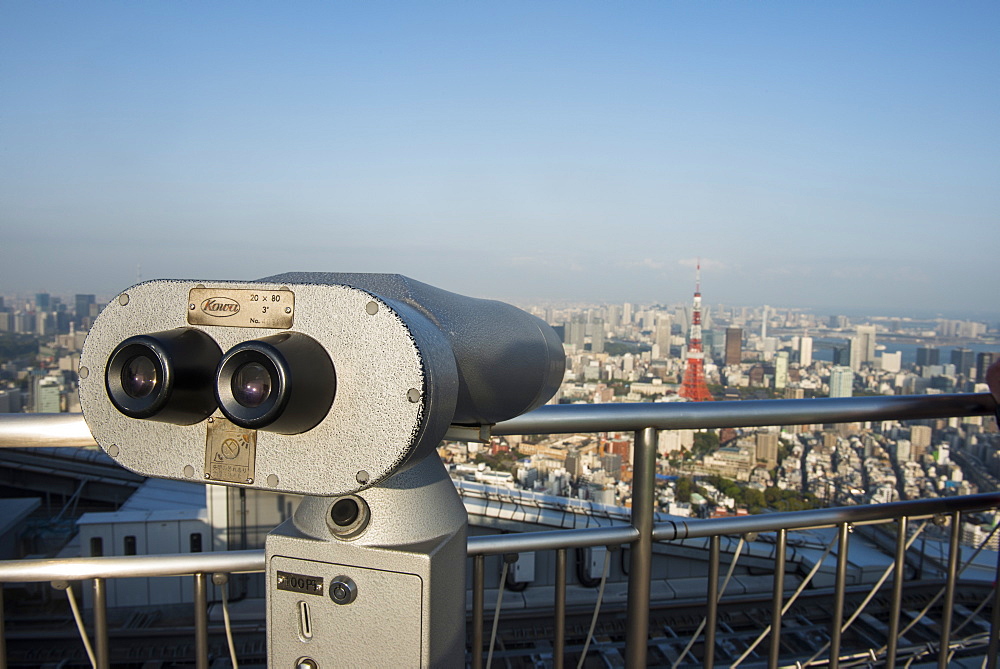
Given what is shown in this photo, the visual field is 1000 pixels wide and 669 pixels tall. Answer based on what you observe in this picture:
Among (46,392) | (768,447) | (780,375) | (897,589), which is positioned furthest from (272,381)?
(780,375)

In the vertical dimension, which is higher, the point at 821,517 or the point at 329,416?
the point at 329,416

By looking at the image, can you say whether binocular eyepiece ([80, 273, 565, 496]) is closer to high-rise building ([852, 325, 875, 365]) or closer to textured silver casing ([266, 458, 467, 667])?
textured silver casing ([266, 458, 467, 667])

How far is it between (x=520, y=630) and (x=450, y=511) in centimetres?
455

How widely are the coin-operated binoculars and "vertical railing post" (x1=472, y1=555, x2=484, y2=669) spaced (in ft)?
1.92

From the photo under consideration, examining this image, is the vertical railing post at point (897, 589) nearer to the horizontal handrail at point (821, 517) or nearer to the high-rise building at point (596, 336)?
the horizontal handrail at point (821, 517)

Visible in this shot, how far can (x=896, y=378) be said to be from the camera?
17.2 feet

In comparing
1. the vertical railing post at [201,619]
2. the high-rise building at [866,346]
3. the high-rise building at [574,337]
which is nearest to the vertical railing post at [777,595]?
the high-rise building at [574,337]

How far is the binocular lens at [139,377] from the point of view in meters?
0.71

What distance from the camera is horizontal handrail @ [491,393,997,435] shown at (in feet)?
5.02

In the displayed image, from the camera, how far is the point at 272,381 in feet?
2.10

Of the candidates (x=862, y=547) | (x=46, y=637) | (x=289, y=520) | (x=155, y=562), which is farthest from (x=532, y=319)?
(x=46, y=637)

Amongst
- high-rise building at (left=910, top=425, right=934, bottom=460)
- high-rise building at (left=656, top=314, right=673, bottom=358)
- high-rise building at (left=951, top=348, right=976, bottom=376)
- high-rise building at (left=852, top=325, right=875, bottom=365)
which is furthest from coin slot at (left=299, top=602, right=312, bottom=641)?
high-rise building at (left=656, top=314, right=673, bottom=358)

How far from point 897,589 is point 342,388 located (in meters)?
1.86

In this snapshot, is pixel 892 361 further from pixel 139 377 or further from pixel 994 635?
pixel 139 377
